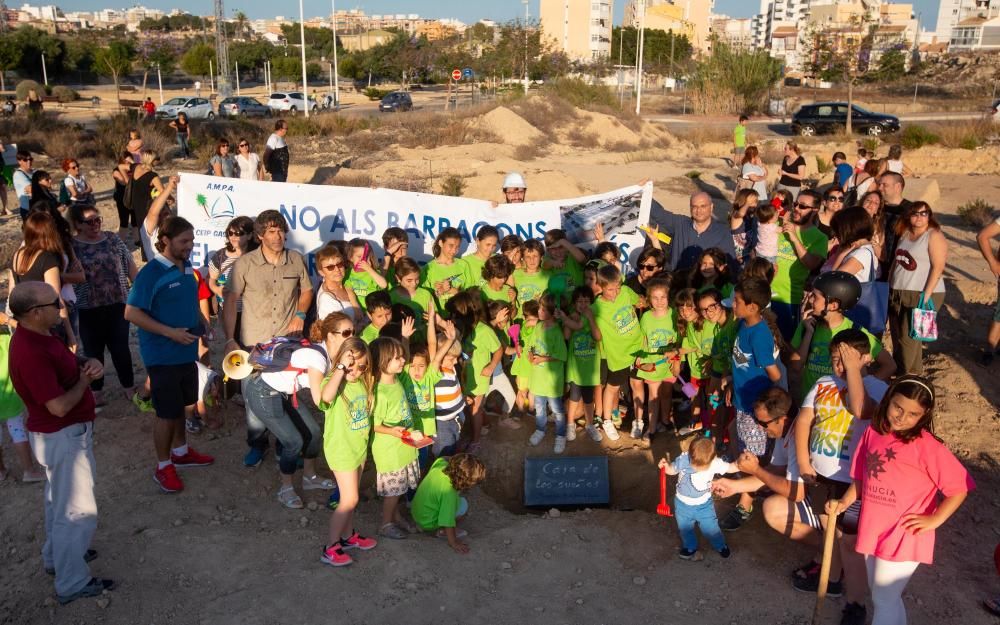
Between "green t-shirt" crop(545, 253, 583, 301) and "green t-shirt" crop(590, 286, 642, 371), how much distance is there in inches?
16.8

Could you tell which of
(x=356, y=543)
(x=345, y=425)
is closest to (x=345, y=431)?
(x=345, y=425)

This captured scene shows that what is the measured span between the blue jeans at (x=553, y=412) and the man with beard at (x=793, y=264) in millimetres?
2224

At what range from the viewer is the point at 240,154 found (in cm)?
1438

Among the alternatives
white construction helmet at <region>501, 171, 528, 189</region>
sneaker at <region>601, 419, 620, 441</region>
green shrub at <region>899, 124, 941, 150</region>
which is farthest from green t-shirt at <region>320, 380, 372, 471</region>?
green shrub at <region>899, 124, 941, 150</region>

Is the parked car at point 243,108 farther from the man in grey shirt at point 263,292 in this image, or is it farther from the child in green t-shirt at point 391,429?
the child in green t-shirt at point 391,429

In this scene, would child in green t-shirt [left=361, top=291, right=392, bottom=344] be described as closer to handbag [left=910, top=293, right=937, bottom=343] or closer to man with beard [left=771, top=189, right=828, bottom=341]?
man with beard [left=771, top=189, right=828, bottom=341]

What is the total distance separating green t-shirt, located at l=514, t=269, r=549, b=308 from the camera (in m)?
6.98

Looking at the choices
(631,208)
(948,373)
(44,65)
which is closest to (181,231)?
(631,208)

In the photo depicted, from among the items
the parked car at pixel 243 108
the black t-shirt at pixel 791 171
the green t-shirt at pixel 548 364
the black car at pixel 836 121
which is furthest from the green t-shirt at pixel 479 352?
the parked car at pixel 243 108

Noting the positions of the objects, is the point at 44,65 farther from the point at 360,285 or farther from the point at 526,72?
the point at 360,285

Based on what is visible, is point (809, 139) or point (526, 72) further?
point (526, 72)

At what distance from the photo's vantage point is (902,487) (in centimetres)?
396

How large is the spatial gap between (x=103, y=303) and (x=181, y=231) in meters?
1.78

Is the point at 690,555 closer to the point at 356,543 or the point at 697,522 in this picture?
the point at 697,522
